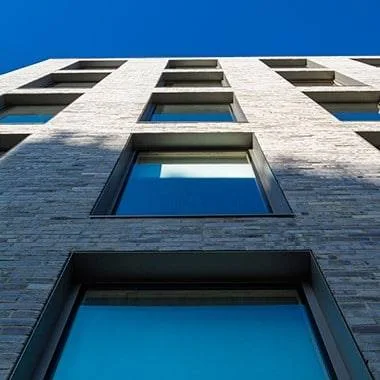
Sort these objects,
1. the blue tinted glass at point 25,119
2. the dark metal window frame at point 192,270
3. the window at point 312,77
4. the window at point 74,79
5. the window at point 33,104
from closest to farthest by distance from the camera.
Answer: the dark metal window frame at point 192,270
the blue tinted glass at point 25,119
the window at point 33,104
the window at point 312,77
the window at point 74,79

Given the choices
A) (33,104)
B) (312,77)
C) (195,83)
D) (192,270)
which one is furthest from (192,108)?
(192,270)

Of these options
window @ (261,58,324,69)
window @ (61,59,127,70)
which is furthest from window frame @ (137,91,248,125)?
window @ (61,59,127,70)

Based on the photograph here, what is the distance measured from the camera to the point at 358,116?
369 inches

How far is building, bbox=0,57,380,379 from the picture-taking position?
351 cm

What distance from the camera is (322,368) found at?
3.37 meters

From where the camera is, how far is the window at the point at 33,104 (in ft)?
32.6

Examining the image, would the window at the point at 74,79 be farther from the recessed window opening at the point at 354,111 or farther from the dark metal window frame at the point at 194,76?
the recessed window opening at the point at 354,111

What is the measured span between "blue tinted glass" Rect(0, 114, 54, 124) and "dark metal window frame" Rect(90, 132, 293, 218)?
9.66 feet

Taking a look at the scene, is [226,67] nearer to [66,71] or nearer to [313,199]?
[66,71]

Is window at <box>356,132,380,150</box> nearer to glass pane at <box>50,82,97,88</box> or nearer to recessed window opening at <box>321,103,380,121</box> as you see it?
recessed window opening at <box>321,103,380,121</box>

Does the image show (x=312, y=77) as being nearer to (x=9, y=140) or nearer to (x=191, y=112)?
(x=191, y=112)

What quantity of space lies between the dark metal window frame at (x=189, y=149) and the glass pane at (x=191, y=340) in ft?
5.52

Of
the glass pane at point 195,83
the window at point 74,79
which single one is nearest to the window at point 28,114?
the window at point 74,79

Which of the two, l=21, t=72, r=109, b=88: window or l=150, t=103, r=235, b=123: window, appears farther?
l=21, t=72, r=109, b=88: window
